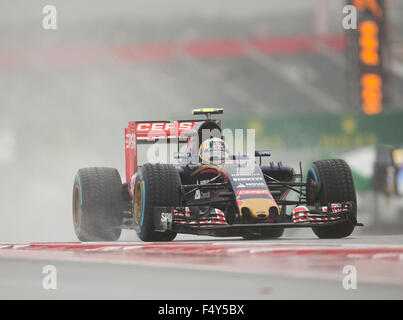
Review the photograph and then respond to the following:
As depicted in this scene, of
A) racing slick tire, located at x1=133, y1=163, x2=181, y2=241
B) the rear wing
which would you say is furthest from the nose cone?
the rear wing

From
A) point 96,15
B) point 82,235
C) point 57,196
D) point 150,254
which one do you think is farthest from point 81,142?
point 96,15

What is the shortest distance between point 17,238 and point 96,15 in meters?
42.3

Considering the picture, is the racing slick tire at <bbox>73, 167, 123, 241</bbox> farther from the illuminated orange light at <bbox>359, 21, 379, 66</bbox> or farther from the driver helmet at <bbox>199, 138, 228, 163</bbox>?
the illuminated orange light at <bbox>359, 21, 379, 66</bbox>

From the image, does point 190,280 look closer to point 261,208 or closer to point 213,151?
point 261,208

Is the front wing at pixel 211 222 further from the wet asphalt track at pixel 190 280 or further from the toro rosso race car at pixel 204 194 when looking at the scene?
the wet asphalt track at pixel 190 280

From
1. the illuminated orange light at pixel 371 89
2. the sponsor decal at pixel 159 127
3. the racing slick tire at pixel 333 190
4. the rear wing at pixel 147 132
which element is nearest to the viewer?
the racing slick tire at pixel 333 190

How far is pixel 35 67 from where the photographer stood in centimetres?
6031

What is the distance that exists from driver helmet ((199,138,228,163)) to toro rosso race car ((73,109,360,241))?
1cm

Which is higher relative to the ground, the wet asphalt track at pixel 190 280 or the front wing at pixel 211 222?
the front wing at pixel 211 222

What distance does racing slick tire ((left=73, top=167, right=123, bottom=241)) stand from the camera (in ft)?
44.7

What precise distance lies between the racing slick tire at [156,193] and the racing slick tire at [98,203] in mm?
1835

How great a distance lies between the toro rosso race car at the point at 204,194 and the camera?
11.6 meters

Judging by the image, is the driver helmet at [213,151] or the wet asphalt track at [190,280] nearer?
the wet asphalt track at [190,280]

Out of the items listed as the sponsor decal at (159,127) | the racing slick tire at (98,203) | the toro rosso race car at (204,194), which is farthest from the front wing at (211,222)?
the sponsor decal at (159,127)
